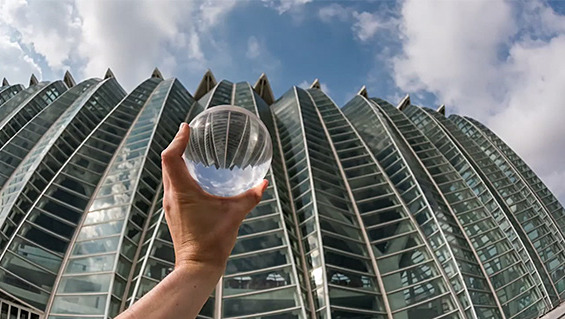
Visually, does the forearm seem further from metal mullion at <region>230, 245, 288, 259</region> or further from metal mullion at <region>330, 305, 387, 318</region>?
metal mullion at <region>230, 245, 288, 259</region>

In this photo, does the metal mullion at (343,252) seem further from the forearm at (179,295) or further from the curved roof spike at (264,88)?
the curved roof spike at (264,88)

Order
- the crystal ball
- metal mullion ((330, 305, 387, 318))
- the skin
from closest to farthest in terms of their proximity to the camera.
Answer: the skin, the crystal ball, metal mullion ((330, 305, 387, 318))

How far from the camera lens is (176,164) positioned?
3299 millimetres

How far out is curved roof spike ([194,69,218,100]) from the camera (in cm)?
5241

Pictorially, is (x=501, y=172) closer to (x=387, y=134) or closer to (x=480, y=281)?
(x=387, y=134)

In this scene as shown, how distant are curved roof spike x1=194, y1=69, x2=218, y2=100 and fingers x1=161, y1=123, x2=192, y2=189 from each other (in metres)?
50.3

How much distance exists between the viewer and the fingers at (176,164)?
3.28 metres

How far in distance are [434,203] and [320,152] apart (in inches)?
327

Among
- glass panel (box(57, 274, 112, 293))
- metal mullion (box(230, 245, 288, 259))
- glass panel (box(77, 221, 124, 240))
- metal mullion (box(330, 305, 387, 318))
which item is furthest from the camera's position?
glass panel (box(77, 221, 124, 240))

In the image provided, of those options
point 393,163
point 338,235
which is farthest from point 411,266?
point 393,163

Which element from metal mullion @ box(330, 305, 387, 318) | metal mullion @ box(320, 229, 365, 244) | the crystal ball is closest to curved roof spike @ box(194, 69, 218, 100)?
metal mullion @ box(320, 229, 365, 244)

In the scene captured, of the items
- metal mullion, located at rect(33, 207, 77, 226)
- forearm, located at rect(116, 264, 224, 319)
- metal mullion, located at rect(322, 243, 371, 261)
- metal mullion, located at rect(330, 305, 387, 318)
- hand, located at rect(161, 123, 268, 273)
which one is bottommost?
forearm, located at rect(116, 264, 224, 319)

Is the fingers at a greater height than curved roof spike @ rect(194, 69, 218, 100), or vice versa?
curved roof spike @ rect(194, 69, 218, 100)

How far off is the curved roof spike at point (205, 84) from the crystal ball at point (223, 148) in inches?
1965
